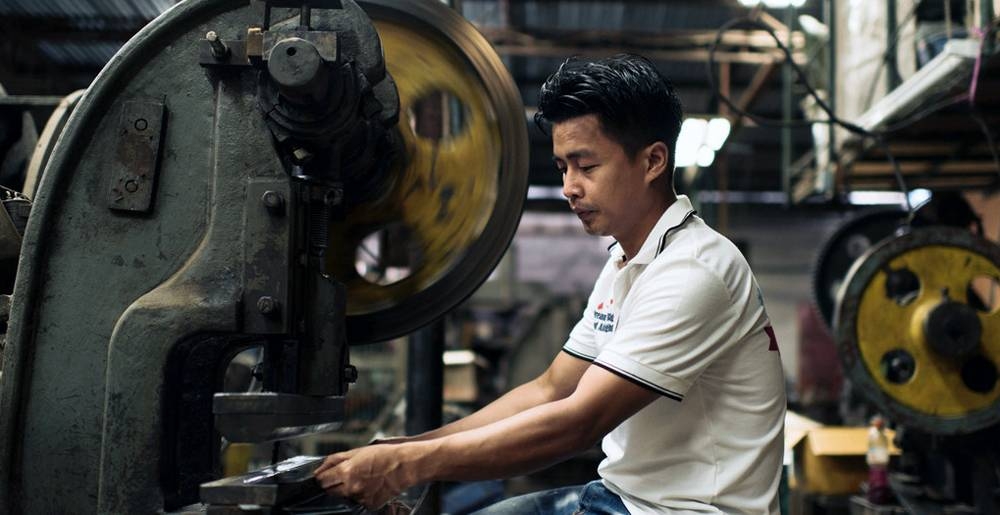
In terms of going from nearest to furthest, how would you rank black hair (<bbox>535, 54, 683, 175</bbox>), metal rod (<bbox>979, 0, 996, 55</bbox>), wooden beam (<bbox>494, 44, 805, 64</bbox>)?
black hair (<bbox>535, 54, 683, 175</bbox>) → metal rod (<bbox>979, 0, 996, 55</bbox>) → wooden beam (<bbox>494, 44, 805, 64</bbox>)

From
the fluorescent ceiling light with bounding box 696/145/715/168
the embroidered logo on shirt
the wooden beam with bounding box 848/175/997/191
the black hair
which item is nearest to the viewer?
the black hair

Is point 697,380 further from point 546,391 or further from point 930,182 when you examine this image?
point 930,182

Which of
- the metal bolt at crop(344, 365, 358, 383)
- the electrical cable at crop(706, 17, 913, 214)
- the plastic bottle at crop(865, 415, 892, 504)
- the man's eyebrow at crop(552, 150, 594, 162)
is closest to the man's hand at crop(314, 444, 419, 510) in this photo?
the metal bolt at crop(344, 365, 358, 383)

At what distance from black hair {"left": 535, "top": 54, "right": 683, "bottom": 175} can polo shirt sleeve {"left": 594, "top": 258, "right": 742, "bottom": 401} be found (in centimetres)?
26

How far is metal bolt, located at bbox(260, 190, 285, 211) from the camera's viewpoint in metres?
1.16

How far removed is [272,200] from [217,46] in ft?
0.81

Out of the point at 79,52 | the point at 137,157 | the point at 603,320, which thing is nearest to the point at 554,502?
the point at 603,320

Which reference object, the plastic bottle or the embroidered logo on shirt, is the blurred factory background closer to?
the plastic bottle

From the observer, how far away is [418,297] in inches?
64.5

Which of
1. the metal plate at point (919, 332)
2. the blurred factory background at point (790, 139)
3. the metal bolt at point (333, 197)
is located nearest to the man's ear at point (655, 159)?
the blurred factory background at point (790, 139)

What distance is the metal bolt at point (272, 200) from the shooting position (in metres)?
1.16

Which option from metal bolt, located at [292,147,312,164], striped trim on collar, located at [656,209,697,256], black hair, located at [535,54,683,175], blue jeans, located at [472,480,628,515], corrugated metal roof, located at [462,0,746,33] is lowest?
blue jeans, located at [472,480,628,515]

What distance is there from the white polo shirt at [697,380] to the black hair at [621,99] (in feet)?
0.55

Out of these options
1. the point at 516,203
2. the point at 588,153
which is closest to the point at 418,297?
the point at 516,203
